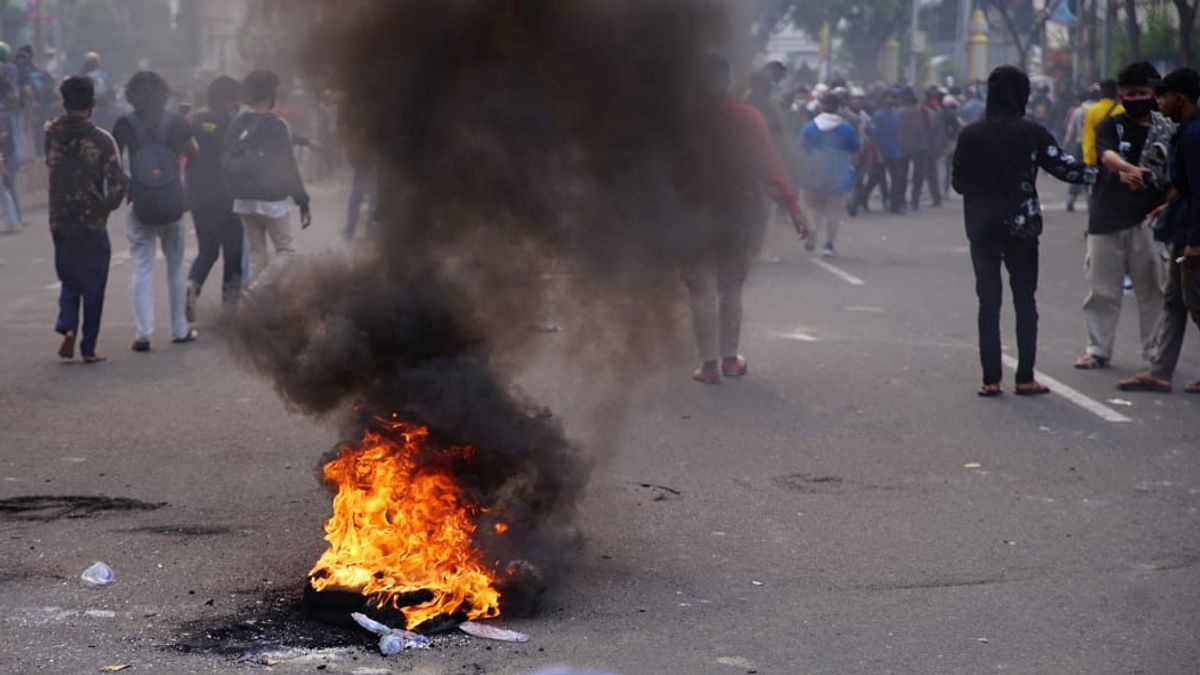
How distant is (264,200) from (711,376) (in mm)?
3517

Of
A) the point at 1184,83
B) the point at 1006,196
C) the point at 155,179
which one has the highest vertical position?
the point at 1184,83

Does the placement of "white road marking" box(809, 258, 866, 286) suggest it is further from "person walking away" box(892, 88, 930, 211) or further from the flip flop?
"person walking away" box(892, 88, 930, 211)

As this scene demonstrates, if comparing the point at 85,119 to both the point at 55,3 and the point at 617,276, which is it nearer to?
the point at 617,276

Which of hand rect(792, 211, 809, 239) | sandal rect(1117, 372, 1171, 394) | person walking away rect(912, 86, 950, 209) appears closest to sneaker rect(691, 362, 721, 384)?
hand rect(792, 211, 809, 239)

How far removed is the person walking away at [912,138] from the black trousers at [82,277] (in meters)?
16.2

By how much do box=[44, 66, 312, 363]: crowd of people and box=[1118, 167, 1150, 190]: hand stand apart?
5.22m

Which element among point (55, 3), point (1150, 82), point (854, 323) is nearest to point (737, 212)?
point (1150, 82)

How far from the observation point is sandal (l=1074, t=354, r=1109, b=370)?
1036cm

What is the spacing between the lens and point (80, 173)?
10141 mm

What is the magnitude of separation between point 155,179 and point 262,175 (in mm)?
774

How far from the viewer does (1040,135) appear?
898 centimetres

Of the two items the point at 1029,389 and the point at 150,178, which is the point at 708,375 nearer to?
the point at 1029,389

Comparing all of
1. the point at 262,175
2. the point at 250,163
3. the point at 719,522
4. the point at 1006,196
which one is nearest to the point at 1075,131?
the point at 1006,196

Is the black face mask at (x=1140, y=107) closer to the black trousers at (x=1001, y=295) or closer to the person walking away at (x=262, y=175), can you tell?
the black trousers at (x=1001, y=295)
